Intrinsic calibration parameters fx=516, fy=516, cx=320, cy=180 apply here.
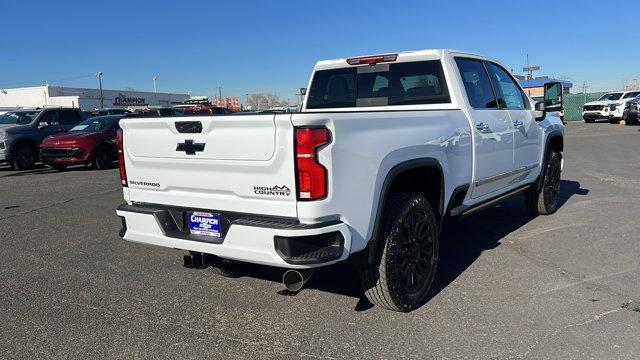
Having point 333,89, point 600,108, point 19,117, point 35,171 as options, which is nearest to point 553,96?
point 333,89

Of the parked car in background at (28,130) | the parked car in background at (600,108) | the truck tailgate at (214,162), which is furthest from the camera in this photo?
the parked car in background at (600,108)

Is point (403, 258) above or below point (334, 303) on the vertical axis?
above

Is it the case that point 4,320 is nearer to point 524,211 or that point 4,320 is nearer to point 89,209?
point 89,209

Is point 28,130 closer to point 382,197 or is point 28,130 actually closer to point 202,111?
point 202,111

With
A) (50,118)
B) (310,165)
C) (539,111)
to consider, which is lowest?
(310,165)

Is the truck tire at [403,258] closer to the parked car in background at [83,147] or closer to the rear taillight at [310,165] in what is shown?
the rear taillight at [310,165]

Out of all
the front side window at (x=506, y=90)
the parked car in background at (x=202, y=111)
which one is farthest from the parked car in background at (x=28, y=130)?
the front side window at (x=506, y=90)

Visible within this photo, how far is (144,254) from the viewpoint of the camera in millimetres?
5457

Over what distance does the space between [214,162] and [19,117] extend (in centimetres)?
1512

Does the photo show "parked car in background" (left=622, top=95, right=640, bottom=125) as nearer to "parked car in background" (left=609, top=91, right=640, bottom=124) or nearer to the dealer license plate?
"parked car in background" (left=609, top=91, right=640, bottom=124)

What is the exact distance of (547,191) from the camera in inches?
263

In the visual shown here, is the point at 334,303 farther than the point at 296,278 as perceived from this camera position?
Yes

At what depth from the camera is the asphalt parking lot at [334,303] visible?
130 inches

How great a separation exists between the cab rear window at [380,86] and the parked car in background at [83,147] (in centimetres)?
959
